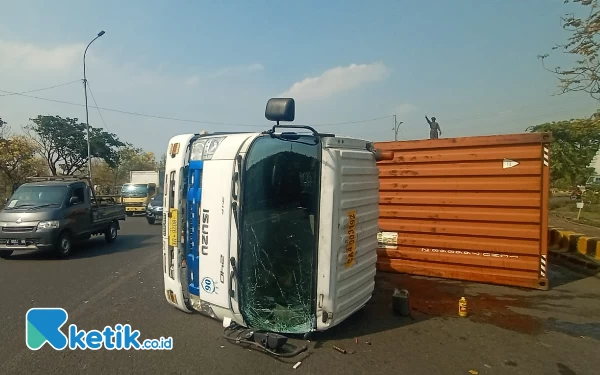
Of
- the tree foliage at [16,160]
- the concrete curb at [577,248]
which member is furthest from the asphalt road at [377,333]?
the tree foliage at [16,160]

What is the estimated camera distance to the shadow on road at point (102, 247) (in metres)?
9.03

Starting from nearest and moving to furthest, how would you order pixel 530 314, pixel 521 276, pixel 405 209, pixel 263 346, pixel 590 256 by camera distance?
pixel 263 346
pixel 530 314
pixel 521 276
pixel 405 209
pixel 590 256

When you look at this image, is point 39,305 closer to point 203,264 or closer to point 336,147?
point 203,264

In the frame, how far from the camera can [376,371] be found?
318cm

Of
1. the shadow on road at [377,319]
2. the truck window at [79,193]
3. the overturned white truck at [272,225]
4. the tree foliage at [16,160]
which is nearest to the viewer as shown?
the overturned white truck at [272,225]

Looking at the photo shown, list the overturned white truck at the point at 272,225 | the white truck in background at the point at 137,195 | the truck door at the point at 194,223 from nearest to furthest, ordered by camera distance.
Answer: the overturned white truck at the point at 272,225 → the truck door at the point at 194,223 → the white truck in background at the point at 137,195

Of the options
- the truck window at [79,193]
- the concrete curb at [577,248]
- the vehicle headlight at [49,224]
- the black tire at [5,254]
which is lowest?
the black tire at [5,254]

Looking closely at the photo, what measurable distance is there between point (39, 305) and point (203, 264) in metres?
3.30

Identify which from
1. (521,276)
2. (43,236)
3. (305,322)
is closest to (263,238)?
(305,322)

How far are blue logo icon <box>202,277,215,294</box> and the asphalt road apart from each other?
59 centimetres

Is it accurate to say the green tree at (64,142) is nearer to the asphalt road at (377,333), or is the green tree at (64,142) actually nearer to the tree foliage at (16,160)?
the tree foliage at (16,160)

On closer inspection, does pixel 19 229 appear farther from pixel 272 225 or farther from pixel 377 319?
pixel 377 319

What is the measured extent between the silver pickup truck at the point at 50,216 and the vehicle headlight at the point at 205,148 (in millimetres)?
6832

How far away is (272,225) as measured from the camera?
3.55 metres
